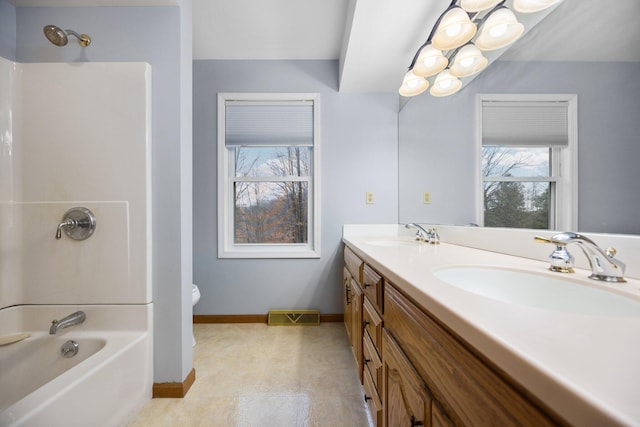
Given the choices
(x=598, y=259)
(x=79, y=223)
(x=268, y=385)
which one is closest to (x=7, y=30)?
(x=79, y=223)

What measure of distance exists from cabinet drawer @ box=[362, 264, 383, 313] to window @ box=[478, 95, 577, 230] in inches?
24.7

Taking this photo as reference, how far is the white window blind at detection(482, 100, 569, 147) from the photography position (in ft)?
2.66

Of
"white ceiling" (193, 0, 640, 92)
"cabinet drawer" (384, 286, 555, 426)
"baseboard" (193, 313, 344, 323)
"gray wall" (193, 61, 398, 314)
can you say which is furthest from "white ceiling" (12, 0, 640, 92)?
"baseboard" (193, 313, 344, 323)

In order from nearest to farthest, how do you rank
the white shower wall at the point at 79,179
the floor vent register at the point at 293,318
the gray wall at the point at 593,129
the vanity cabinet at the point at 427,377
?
the vanity cabinet at the point at 427,377 < the gray wall at the point at 593,129 < the white shower wall at the point at 79,179 < the floor vent register at the point at 293,318

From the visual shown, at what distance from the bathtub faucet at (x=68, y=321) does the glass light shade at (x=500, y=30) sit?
7.47 ft

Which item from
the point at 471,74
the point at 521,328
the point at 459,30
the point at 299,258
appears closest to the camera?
the point at 521,328

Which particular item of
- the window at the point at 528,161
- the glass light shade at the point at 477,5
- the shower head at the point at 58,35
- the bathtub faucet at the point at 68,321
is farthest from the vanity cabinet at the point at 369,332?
the shower head at the point at 58,35

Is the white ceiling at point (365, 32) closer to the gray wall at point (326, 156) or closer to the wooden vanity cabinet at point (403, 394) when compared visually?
the gray wall at point (326, 156)

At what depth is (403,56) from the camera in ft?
5.70

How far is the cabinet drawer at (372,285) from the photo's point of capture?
0.94 metres

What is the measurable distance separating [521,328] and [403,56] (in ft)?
6.21

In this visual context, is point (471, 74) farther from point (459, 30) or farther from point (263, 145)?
point (263, 145)

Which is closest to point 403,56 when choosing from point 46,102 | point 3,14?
point 46,102

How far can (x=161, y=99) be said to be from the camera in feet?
4.36
